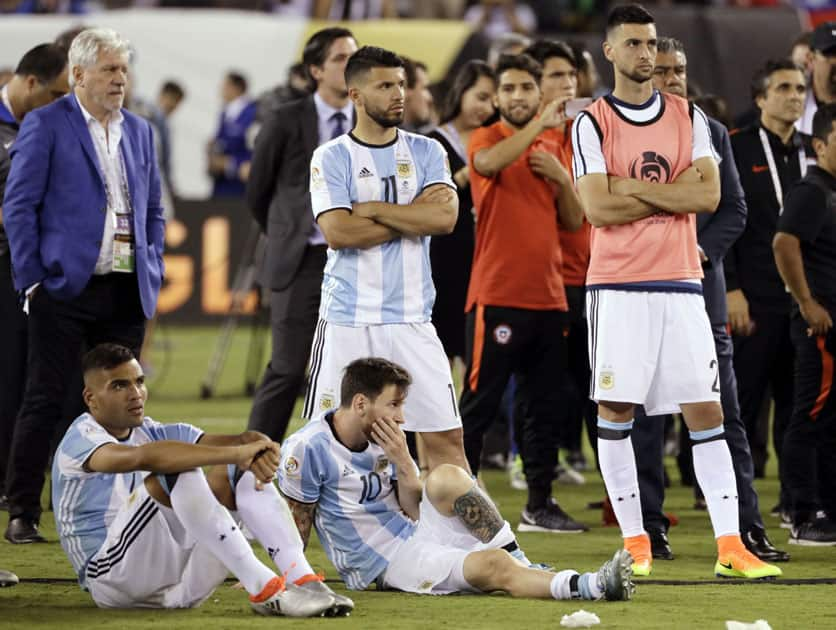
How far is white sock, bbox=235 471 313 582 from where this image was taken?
20.8 feet

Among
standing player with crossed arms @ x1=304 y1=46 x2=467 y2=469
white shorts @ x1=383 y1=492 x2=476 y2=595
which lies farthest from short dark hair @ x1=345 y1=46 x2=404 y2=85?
white shorts @ x1=383 y1=492 x2=476 y2=595

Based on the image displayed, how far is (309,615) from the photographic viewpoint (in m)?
6.29

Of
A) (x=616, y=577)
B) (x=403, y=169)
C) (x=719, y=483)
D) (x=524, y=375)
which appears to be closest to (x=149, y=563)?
(x=616, y=577)

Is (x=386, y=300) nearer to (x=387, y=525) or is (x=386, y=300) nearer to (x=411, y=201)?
(x=411, y=201)

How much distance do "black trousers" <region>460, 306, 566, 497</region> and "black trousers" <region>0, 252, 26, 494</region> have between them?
2476 mm

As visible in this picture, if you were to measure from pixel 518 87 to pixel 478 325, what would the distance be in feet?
4.10

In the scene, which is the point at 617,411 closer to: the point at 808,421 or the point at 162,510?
the point at 808,421

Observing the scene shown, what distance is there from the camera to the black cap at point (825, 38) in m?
9.69

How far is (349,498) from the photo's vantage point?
693 cm

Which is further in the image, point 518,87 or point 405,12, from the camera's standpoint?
point 405,12

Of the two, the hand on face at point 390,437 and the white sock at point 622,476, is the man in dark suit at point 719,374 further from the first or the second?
the hand on face at point 390,437

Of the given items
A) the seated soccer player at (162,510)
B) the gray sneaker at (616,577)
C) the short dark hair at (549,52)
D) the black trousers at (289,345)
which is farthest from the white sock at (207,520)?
the short dark hair at (549,52)

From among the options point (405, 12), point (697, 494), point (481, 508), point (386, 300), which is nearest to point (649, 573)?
point (481, 508)

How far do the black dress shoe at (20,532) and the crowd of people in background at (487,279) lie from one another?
0.01m
